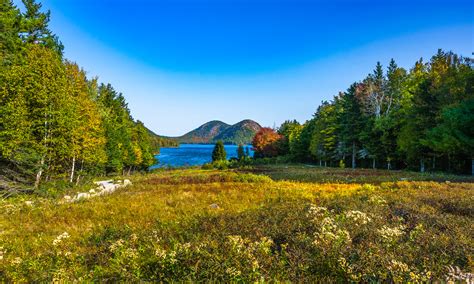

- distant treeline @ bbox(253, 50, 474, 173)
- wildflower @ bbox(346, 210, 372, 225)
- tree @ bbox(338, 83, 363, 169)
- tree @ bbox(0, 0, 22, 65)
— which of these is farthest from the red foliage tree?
wildflower @ bbox(346, 210, 372, 225)

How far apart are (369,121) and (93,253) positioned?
42316 mm

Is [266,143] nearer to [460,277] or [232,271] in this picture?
[232,271]

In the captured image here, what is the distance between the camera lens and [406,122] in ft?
108

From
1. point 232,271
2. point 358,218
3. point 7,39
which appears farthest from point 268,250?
point 7,39

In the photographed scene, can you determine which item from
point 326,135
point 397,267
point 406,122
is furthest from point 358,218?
point 326,135

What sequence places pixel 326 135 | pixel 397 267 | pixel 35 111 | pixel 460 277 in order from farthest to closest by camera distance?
pixel 326 135, pixel 35 111, pixel 397 267, pixel 460 277

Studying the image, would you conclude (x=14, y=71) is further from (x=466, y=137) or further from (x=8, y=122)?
(x=466, y=137)

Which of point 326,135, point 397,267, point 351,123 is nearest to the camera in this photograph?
point 397,267

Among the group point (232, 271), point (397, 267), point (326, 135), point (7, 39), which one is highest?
point (7, 39)

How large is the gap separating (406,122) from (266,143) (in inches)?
1720

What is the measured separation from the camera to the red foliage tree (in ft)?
240

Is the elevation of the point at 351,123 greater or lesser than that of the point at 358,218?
greater

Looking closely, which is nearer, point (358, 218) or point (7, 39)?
point (358, 218)

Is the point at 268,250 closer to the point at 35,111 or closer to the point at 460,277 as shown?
the point at 460,277
